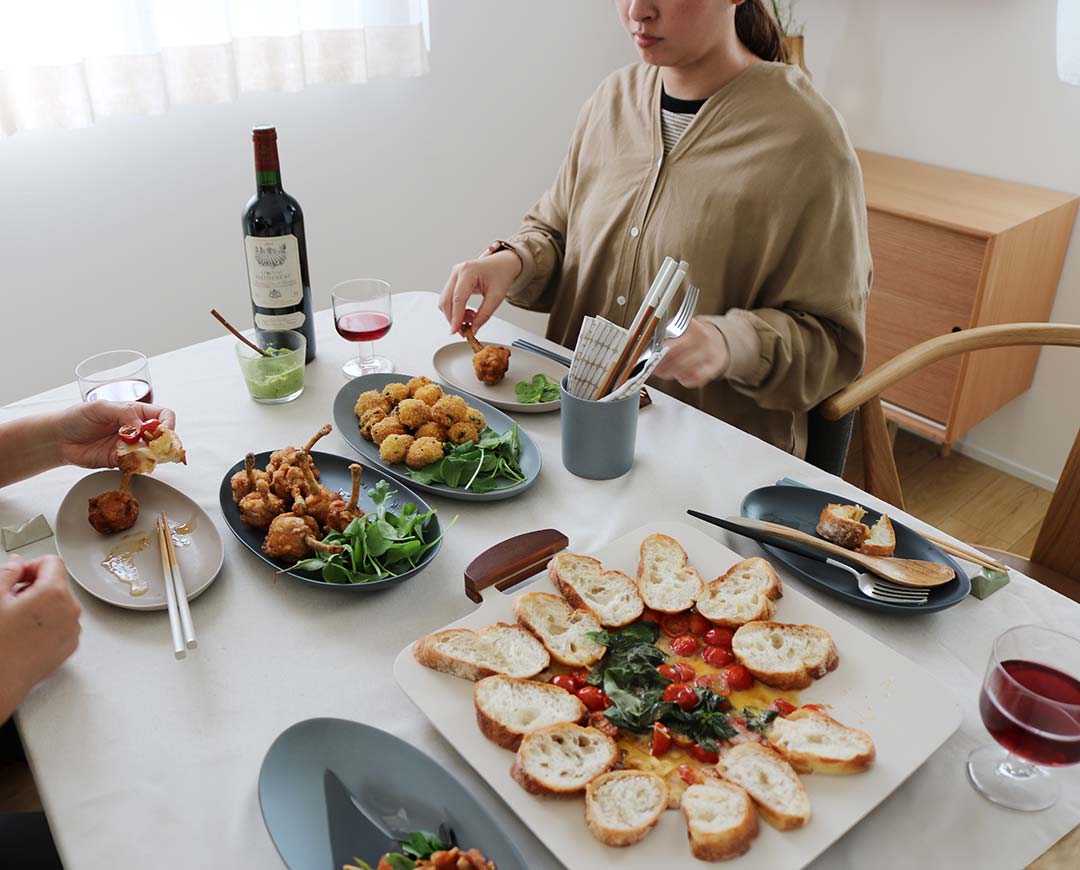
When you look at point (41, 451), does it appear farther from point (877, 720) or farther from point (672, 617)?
point (877, 720)

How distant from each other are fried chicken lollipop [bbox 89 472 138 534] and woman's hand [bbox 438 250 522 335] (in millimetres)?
612

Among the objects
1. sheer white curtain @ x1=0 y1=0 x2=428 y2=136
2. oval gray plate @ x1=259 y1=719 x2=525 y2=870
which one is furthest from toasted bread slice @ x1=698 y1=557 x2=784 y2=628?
sheer white curtain @ x1=0 y1=0 x2=428 y2=136

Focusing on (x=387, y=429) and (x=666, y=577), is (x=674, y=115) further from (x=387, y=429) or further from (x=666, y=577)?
(x=666, y=577)

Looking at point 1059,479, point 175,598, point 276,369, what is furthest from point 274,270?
point 1059,479

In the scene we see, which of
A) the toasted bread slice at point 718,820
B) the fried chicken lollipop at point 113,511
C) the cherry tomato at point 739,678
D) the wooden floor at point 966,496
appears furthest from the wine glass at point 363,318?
the wooden floor at point 966,496

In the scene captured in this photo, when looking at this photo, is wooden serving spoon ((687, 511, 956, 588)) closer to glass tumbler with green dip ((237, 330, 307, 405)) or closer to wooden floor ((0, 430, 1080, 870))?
glass tumbler with green dip ((237, 330, 307, 405))

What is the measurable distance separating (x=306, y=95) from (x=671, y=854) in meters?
2.45

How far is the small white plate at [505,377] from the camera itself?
1.45 metres

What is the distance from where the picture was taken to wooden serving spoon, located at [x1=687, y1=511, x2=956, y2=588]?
1.04 meters

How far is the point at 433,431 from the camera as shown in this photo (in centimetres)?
131

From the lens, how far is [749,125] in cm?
158

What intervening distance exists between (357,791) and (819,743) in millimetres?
412

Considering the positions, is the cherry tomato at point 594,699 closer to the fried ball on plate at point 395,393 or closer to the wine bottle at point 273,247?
the fried ball on plate at point 395,393

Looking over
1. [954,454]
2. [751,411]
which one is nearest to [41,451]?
[751,411]
